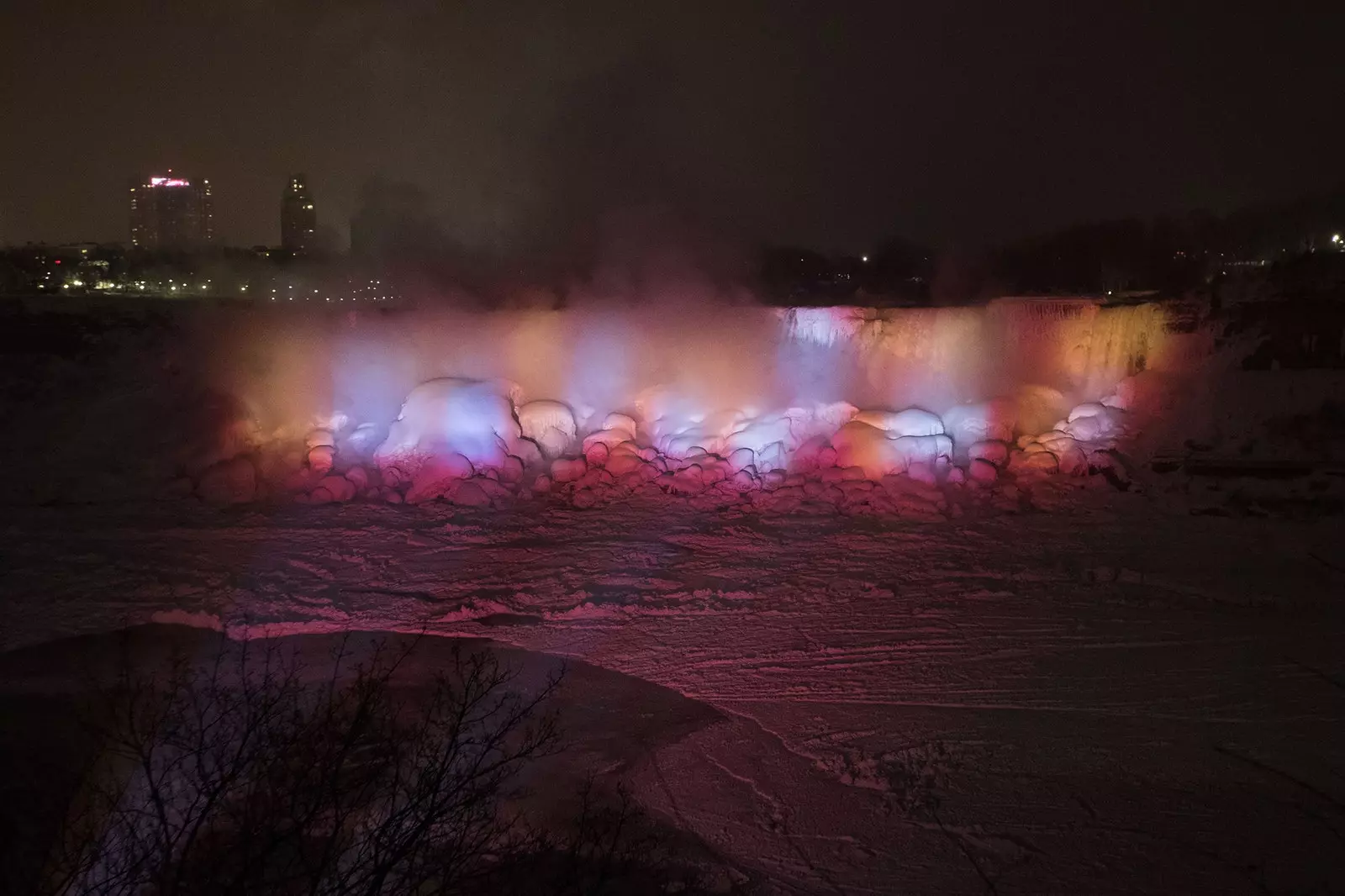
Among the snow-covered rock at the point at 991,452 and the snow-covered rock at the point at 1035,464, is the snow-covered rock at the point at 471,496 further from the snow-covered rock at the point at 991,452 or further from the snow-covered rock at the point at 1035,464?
the snow-covered rock at the point at 1035,464

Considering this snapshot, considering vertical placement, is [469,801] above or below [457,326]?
below

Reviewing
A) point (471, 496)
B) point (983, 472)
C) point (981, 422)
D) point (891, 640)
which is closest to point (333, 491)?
point (471, 496)

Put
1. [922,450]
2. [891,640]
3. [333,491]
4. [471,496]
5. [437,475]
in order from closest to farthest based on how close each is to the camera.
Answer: [891,640]
[471,496]
[333,491]
[437,475]
[922,450]

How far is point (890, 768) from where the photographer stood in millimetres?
5805

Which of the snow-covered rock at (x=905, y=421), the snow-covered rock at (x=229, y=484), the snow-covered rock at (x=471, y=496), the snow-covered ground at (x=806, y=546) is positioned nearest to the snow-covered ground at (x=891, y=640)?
the snow-covered ground at (x=806, y=546)

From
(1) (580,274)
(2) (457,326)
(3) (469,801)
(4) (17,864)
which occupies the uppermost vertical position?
(1) (580,274)

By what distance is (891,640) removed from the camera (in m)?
7.71

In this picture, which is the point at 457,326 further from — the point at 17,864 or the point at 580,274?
the point at 17,864

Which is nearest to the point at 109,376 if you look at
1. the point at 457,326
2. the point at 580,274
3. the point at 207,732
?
the point at 457,326

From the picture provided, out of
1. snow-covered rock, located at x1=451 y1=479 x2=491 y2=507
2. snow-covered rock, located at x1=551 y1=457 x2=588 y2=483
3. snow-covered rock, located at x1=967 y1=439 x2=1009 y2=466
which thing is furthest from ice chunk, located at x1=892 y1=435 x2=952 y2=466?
snow-covered rock, located at x1=451 y1=479 x2=491 y2=507

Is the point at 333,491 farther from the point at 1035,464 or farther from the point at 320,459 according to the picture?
the point at 1035,464

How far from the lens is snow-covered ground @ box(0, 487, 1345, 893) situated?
509 centimetres

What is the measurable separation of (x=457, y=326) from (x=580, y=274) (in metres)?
2.95

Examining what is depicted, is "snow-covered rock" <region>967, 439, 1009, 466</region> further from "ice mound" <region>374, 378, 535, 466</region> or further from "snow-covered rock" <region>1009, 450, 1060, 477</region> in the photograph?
"ice mound" <region>374, 378, 535, 466</region>
